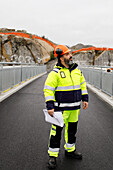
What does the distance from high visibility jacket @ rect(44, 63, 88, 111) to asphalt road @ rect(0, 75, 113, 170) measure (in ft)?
2.92

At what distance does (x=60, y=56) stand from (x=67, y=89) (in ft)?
1.71

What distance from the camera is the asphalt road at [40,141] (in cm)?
321

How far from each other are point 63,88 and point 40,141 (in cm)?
152

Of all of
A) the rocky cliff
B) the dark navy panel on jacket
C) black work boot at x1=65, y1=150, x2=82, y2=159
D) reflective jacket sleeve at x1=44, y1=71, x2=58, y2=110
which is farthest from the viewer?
the rocky cliff

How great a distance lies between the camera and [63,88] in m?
3.13

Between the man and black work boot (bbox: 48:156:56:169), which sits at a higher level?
the man

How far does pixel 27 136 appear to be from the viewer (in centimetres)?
443

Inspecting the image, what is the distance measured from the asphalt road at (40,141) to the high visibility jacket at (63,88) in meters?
0.89

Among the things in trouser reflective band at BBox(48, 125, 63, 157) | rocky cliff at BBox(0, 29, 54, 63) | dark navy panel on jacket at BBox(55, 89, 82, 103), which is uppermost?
rocky cliff at BBox(0, 29, 54, 63)

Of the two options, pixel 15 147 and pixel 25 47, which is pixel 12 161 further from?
pixel 25 47

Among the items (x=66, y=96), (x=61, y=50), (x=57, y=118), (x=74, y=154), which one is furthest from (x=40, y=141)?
(x=61, y=50)

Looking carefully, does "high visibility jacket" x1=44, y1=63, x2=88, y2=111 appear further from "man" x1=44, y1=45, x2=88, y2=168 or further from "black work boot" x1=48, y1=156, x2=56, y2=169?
"black work boot" x1=48, y1=156, x2=56, y2=169

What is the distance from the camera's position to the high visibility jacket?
120 inches

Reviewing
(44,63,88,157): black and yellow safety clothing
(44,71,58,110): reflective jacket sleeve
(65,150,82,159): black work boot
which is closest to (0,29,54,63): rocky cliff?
(65,150,82,159): black work boot
